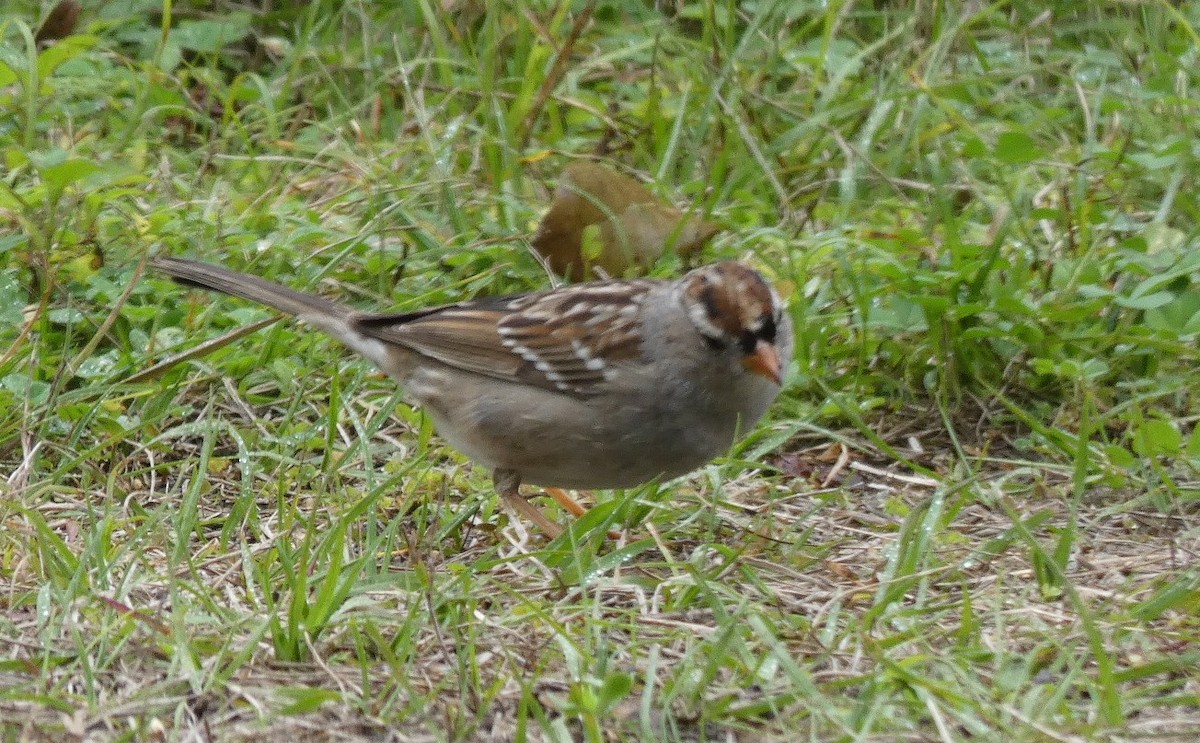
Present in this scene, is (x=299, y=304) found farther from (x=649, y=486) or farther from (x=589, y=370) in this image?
(x=649, y=486)

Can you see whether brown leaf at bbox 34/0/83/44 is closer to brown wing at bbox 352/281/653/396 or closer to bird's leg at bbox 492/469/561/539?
brown wing at bbox 352/281/653/396

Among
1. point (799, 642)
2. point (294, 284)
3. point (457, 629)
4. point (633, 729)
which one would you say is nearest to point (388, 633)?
point (457, 629)

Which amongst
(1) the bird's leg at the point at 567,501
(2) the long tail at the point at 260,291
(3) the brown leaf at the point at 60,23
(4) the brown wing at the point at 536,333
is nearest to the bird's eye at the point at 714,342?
(4) the brown wing at the point at 536,333

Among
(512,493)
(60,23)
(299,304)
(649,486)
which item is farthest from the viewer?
(60,23)

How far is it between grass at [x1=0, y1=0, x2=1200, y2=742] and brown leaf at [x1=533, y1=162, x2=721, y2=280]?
0.42ft

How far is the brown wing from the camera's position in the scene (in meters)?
4.33

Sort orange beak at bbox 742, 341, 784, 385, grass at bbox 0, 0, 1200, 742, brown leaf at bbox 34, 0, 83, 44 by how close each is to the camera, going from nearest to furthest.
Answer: grass at bbox 0, 0, 1200, 742 → orange beak at bbox 742, 341, 784, 385 → brown leaf at bbox 34, 0, 83, 44

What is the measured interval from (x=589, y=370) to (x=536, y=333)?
30 cm

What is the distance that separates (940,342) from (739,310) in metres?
1.04

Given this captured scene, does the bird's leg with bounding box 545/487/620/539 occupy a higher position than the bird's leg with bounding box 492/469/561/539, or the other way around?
the bird's leg with bounding box 492/469/561/539

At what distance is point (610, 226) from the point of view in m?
5.59

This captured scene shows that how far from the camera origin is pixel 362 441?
4453mm

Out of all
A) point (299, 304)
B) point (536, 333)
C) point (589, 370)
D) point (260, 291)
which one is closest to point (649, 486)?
point (589, 370)

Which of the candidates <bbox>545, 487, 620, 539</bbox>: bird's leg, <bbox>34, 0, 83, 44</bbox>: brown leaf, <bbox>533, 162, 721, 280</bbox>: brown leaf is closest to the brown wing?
<bbox>545, 487, 620, 539</bbox>: bird's leg
